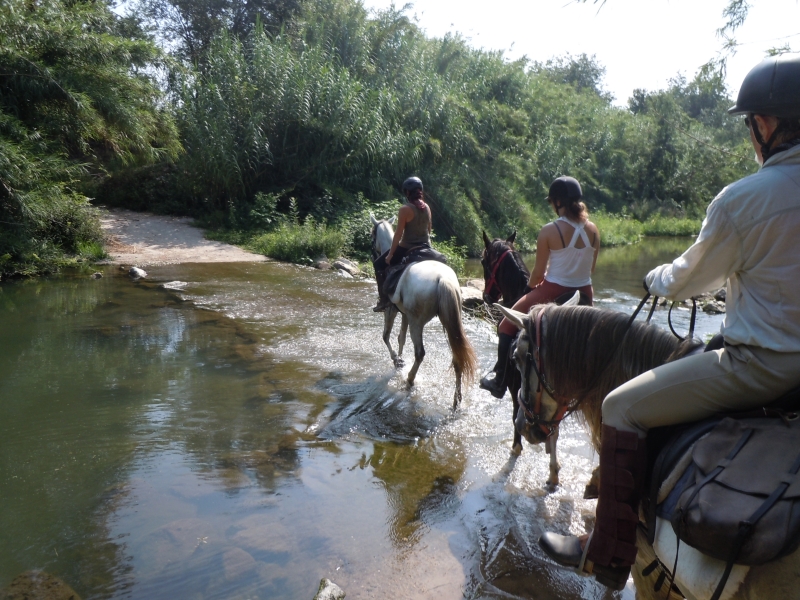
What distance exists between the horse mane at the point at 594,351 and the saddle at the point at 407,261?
4.01m

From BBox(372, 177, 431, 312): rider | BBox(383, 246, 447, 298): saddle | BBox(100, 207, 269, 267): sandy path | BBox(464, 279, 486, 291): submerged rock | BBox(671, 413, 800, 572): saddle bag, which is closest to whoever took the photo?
BBox(671, 413, 800, 572): saddle bag

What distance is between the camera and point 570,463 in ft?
15.7

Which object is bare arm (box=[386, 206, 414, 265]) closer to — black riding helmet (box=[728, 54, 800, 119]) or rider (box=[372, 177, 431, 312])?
rider (box=[372, 177, 431, 312])

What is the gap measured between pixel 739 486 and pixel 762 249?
73 cm

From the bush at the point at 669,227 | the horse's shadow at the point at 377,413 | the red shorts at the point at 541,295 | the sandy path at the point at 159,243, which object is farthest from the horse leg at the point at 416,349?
the bush at the point at 669,227

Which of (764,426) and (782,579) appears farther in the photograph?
(764,426)

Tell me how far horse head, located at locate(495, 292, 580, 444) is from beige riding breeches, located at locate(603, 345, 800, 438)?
85 cm

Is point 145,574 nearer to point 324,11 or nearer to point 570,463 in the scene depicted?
point 570,463

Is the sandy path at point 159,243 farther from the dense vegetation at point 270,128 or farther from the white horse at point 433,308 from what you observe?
the white horse at point 433,308

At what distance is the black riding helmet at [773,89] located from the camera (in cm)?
186

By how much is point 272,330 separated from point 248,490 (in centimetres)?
449

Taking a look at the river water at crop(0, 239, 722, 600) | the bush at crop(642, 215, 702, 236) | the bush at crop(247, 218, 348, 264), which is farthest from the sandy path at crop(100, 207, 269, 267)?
the bush at crop(642, 215, 702, 236)

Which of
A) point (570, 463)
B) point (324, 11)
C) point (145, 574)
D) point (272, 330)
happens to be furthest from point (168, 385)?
point (324, 11)

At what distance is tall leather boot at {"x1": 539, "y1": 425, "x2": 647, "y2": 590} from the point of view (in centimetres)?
212
